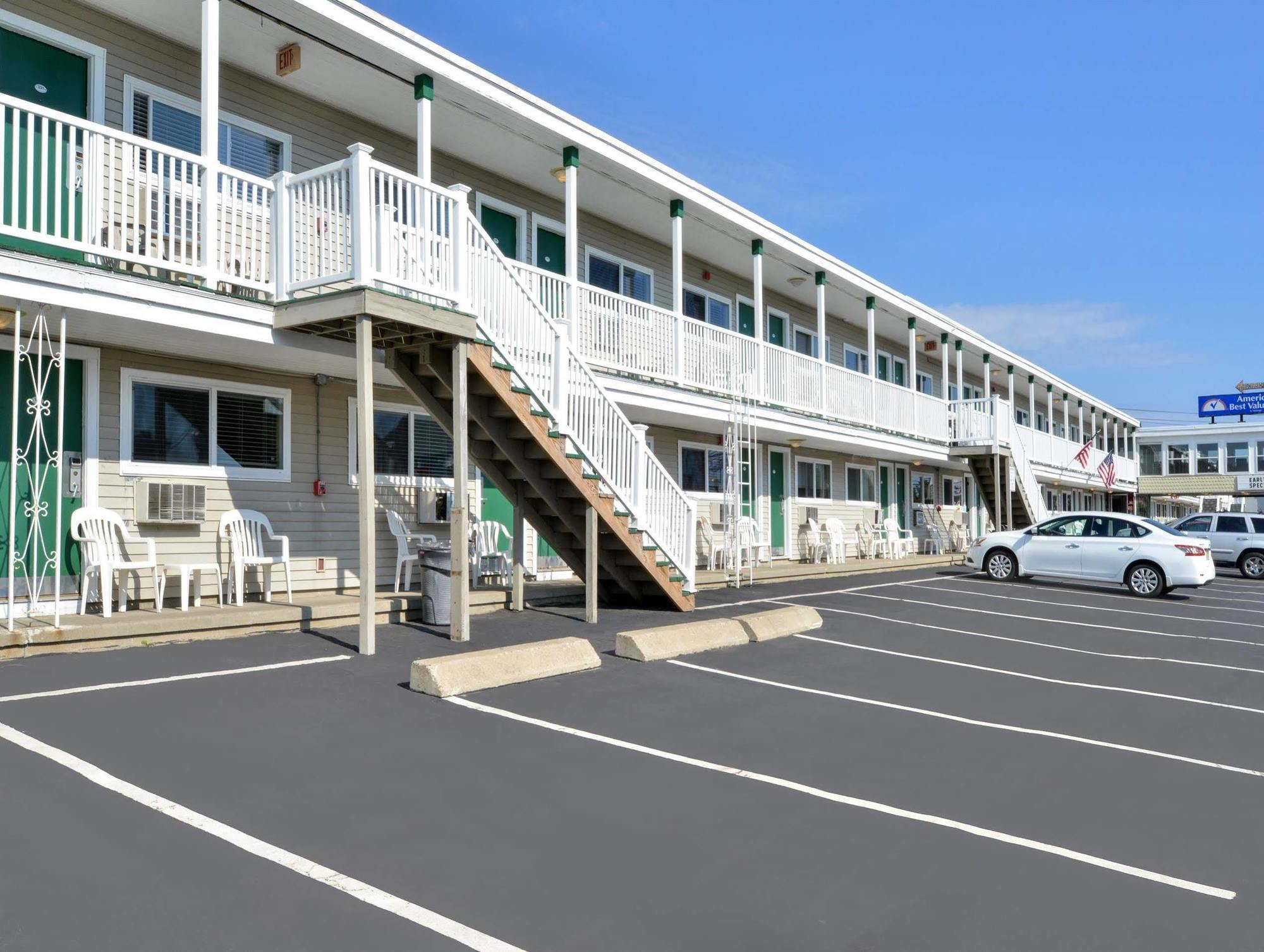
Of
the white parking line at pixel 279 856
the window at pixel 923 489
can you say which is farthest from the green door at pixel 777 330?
the white parking line at pixel 279 856

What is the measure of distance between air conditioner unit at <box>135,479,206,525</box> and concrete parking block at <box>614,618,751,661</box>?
4946mm

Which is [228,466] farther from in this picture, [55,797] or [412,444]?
[55,797]

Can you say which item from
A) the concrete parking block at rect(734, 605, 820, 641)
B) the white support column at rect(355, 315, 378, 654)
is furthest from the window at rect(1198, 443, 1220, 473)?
the white support column at rect(355, 315, 378, 654)

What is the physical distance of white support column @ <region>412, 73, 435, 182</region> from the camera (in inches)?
427

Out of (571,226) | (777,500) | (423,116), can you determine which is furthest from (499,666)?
(777,500)

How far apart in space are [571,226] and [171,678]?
820 centimetres

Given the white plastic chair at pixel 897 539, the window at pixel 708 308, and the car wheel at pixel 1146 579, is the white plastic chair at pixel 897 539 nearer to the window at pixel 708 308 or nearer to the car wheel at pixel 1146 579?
the car wheel at pixel 1146 579

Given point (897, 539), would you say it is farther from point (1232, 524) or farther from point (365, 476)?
point (365, 476)

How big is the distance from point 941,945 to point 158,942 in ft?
9.59

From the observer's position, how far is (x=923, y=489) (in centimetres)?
2839

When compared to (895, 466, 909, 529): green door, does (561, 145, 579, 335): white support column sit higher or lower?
higher

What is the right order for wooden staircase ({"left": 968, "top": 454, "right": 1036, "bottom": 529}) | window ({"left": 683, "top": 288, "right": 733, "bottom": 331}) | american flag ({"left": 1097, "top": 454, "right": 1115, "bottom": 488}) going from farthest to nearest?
american flag ({"left": 1097, "top": 454, "right": 1115, "bottom": 488})
wooden staircase ({"left": 968, "top": 454, "right": 1036, "bottom": 529})
window ({"left": 683, "top": 288, "right": 733, "bottom": 331})

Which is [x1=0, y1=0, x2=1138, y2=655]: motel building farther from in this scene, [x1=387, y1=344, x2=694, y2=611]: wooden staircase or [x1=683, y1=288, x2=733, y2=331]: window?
[x1=683, y1=288, x2=733, y2=331]: window

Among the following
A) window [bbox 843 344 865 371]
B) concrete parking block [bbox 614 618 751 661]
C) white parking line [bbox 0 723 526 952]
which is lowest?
white parking line [bbox 0 723 526 952]
